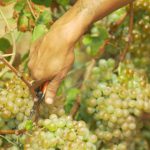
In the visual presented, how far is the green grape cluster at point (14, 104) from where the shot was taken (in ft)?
3.74

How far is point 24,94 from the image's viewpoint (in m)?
1.18

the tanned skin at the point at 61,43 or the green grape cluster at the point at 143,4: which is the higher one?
the tanned skin at the point at 61,43

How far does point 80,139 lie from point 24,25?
359mm

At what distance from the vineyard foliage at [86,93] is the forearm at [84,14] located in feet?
0.37

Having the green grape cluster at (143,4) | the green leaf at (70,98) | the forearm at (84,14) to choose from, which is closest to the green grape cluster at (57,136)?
the forearm at (84,14)

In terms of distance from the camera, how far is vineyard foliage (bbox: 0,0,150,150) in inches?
43.6

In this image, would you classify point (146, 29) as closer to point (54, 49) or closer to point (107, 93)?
point (107, 93)

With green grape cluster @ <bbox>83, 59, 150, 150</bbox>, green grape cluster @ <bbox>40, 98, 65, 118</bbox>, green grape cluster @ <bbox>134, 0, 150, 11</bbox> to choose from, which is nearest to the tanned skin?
green grape cluster @ <bbox>40, 98, 65, 118</bbox>

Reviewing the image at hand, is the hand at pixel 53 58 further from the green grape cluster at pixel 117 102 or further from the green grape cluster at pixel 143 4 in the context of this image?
the green grape cluster at pixel 143 4

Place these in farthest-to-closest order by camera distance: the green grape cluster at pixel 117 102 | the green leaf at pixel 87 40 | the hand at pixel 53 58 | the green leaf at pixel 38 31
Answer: the green leaf at pixel 87 40 → the green grape cluster at pixel 117 102 → the green leaf at pixel 38 31 → the hand at pixel 53 58

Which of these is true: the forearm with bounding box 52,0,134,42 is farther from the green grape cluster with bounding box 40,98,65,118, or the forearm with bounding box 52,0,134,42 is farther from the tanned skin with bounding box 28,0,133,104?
the green grape cluster with bounding box 40,98,65,118

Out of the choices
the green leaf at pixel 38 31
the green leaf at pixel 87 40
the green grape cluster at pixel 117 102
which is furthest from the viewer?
the green leaf at pixel 87 40

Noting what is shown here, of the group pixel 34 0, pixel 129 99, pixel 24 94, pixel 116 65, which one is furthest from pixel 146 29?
pixel 24 94

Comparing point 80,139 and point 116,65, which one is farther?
point 116,65
